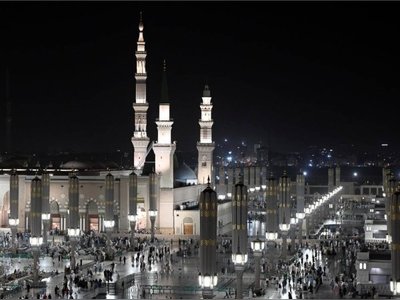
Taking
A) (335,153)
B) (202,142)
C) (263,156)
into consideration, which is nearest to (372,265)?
(202,142)

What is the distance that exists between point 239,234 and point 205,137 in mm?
24566

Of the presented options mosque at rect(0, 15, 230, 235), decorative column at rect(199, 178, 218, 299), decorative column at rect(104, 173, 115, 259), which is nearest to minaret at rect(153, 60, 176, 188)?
mosque at rect(0, 15, 230, 235)

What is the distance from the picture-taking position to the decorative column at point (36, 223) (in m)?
25.1

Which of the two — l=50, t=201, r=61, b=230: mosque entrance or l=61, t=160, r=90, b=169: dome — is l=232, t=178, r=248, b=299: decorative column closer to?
l=50, t=201, r=61, b=230: mosque entrance

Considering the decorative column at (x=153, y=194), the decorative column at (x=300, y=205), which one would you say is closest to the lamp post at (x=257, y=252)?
the decorative column at (x=300, y=205)

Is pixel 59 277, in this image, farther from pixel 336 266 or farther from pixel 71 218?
pixel 336 266

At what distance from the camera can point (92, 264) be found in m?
28.6

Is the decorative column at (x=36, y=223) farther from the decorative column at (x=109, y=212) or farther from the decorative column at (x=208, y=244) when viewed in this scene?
the decorative column at (x=208, y=244)

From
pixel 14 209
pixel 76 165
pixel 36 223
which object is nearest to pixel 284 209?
pixel 36 223

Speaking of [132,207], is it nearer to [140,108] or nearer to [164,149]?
[164,149]

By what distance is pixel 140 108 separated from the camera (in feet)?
139

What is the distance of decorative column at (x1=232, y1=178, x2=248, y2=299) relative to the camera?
21.3m

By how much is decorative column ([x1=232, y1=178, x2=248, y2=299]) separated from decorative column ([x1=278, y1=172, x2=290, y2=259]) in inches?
273

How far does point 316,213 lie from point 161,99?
31.4 ft
